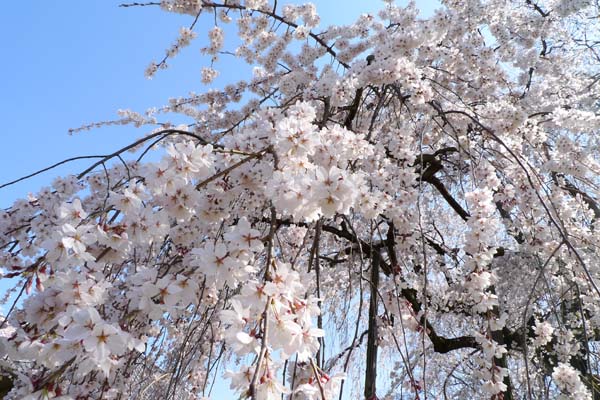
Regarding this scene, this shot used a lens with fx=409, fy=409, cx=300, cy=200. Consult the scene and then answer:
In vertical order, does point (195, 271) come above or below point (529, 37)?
below

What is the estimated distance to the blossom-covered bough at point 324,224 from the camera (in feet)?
3.36

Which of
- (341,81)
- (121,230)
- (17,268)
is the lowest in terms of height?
(17,268)

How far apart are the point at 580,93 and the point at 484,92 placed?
1.61 meters

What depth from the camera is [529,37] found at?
3.90m

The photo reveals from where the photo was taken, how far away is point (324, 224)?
3.41m

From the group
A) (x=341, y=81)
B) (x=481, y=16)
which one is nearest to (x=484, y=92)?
(x=481, y=16)

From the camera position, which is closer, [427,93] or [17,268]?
[17,268]

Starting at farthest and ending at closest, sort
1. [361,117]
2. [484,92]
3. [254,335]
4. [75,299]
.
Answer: [361,117], [484,92], [75,299], [254,335]

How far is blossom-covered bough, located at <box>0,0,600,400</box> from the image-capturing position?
103 centimetres

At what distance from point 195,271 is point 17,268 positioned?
490mm

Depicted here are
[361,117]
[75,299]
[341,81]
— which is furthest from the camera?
[361,117]

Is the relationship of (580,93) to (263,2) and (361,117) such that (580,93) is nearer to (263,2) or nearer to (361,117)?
(361,117)

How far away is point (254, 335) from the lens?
0.88 meters

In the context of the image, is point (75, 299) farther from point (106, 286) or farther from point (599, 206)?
point (599, 206)
